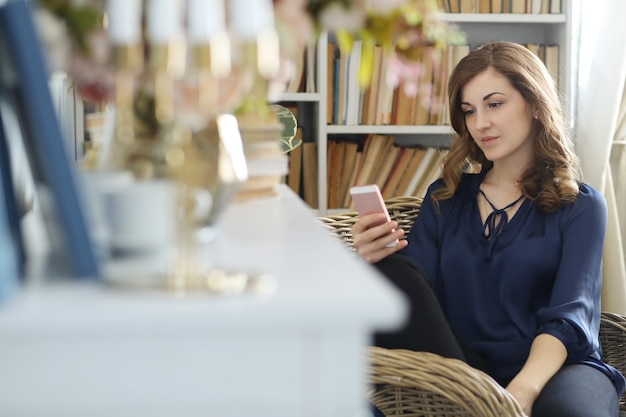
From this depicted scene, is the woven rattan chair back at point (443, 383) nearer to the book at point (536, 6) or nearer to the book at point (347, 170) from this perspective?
the book at point (347, 170)

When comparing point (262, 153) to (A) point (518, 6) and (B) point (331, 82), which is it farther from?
(A) point (518, 6)

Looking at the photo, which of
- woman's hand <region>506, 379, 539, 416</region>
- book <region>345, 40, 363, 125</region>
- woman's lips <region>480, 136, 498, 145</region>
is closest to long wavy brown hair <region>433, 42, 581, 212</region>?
woman's lips <region>480, 136, 498, 145</region>

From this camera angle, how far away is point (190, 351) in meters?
0.62

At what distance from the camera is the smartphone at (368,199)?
1956 mm

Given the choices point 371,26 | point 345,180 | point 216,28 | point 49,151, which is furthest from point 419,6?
point 345,180

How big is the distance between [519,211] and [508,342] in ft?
1.02

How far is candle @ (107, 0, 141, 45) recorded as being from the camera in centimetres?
65

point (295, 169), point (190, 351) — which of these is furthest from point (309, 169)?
point (190, 351)

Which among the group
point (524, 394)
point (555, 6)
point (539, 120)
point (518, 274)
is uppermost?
point (555, 6)

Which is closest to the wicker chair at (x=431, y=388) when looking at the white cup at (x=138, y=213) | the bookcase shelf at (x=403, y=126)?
the white cup at (x=138, y=213)

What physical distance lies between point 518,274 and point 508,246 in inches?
3.0

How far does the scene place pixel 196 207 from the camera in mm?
691

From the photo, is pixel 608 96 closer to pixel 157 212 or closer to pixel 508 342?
pixel 508 342

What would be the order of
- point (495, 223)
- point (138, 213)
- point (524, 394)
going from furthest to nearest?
point (495, 223), point (524, 394), point (138, 213)
